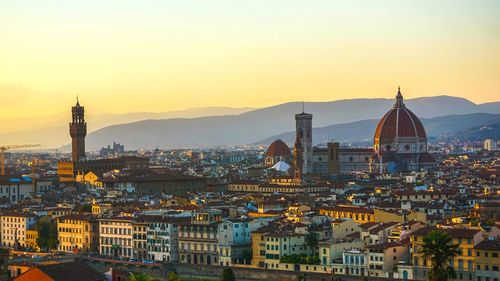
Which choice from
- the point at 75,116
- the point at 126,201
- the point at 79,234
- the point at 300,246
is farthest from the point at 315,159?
the point at 300,246

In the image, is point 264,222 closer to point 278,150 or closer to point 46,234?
point 46,234

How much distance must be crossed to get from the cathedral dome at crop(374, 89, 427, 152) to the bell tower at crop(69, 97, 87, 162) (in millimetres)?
42075

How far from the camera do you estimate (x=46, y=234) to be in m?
78.7

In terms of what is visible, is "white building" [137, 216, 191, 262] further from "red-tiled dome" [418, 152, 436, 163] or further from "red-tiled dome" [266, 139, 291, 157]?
"red-tiled dome" [266, 139, 291, 157]

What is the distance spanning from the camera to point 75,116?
486 feet

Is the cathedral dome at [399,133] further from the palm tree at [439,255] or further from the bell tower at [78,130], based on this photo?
the palm tree at [439,255]

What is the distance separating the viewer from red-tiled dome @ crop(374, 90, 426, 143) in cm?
15912

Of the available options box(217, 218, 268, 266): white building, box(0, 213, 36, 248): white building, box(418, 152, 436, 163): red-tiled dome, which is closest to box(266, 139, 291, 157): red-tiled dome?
box(418, 152, 436, 163): red-tiled dome

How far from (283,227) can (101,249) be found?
14982mm

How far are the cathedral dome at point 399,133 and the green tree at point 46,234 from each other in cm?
8565

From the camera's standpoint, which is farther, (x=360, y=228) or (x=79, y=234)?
(x=79, y=234)

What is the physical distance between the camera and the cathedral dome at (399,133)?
15825 cm

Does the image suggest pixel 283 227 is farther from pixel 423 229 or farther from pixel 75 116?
pixel 75 116

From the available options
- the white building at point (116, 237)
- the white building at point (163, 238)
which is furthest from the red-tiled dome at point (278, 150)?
the white building at point (163, 238)
